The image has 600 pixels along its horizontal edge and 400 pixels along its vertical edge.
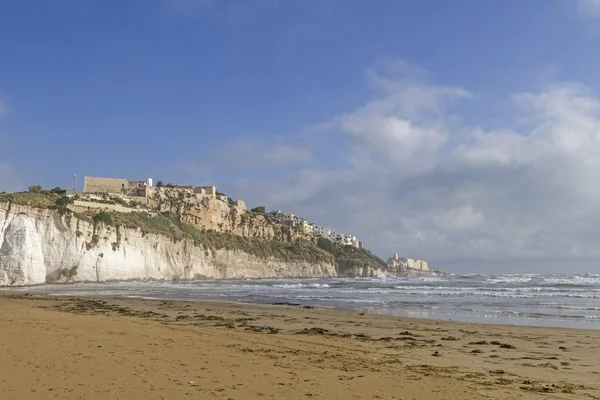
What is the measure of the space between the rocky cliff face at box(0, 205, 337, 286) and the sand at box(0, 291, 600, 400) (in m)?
32.3

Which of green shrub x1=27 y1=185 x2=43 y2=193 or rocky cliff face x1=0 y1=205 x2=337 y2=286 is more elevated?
green shrub x1=27 y1=185 x2=43 y2=193

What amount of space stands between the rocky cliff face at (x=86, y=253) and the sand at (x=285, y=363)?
1270 inches

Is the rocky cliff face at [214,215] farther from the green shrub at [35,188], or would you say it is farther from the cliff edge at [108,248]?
the green shrub at [35,188]

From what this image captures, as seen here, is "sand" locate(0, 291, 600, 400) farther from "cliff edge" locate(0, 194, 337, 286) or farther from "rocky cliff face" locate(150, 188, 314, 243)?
"rocky cliff face" locate(150, 188, 314, 243)

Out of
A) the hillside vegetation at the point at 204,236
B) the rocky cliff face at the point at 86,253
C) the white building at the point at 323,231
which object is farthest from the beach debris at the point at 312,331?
the white building at the point at 323,231

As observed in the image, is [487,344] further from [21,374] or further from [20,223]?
[20,223]

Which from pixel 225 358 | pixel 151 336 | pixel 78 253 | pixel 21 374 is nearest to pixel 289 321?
pixel 151 336

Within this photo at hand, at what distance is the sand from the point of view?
19.2 feet

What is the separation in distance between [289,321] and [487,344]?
644cm

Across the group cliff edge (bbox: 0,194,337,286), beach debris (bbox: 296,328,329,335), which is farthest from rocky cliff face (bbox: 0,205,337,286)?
beach debris (bbox: 296,328,329,335)

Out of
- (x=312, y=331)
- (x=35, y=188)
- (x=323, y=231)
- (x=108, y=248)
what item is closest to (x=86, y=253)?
(x=108, y=248)

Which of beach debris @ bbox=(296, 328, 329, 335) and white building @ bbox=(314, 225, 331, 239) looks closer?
beach debris @ bbox=(296, 328, 329, 335)

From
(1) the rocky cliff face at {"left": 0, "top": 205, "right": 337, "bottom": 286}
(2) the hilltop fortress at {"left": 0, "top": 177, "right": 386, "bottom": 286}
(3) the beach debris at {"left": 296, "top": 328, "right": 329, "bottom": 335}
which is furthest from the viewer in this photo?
(2) the hilltop fortress at {"left": 0, "top": 177, "right": 386, "bottom": 286}

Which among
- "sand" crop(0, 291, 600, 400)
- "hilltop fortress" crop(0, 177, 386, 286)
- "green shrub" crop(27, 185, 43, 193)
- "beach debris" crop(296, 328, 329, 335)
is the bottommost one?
"beach debris" crop(296, 328, 329, 335)
